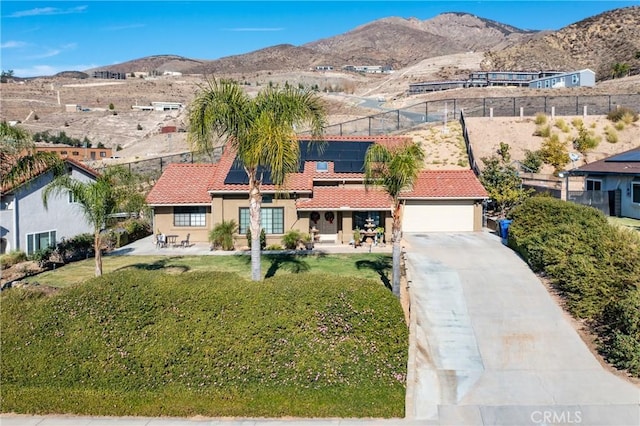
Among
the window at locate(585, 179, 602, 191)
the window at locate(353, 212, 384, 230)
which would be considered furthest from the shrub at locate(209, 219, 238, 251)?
the window at locate(585, 179, 602, 191)

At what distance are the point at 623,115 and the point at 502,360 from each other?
141ft

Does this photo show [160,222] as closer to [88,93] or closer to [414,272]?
[414,272]

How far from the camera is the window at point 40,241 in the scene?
72.5 ft

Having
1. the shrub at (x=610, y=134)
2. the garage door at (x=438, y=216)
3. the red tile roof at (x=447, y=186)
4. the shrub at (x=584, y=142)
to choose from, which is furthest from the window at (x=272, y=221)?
the shrub at (x=610, y=134)

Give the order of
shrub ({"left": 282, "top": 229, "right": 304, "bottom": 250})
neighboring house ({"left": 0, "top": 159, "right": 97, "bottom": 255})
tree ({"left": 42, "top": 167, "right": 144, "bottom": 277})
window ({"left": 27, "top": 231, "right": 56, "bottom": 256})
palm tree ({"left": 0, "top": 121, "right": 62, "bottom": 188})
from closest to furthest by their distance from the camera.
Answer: palm tree ({"left": 0, "top": 121, "right": 62, "bottom": 188}), tree ({"left": 42, "top": 167, "right": 144, "bottom": 277}), neighboring house ({"left": 0, "top": 159, "right": 97, "bottom": 255}), window ({"left": 27, "top": 231, "right": 56, "bottom": 256}), shrub ({"left": 282, "top": 229, "right": 304, "bottom": 250})

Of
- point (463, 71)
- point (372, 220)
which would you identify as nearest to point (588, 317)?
point (372, 220)

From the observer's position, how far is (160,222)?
25.5 metres

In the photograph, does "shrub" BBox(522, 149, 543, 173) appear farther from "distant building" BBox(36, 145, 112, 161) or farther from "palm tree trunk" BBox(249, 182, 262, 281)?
"distant building" BBox(36, 145, 112, 161)

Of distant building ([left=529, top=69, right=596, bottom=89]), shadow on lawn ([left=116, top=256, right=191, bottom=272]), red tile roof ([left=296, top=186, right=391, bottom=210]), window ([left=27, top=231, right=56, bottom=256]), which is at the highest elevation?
distant building ([left=529, top=69, right=596, bottom=89])

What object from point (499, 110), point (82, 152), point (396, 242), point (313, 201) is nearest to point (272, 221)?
point (313, 201)

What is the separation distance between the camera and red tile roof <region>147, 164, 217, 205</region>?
82.4 ft

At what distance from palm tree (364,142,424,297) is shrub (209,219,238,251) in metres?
11.3

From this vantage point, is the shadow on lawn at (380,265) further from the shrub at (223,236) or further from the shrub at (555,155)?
the shrub at (555,155)

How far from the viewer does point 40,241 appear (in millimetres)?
22734
